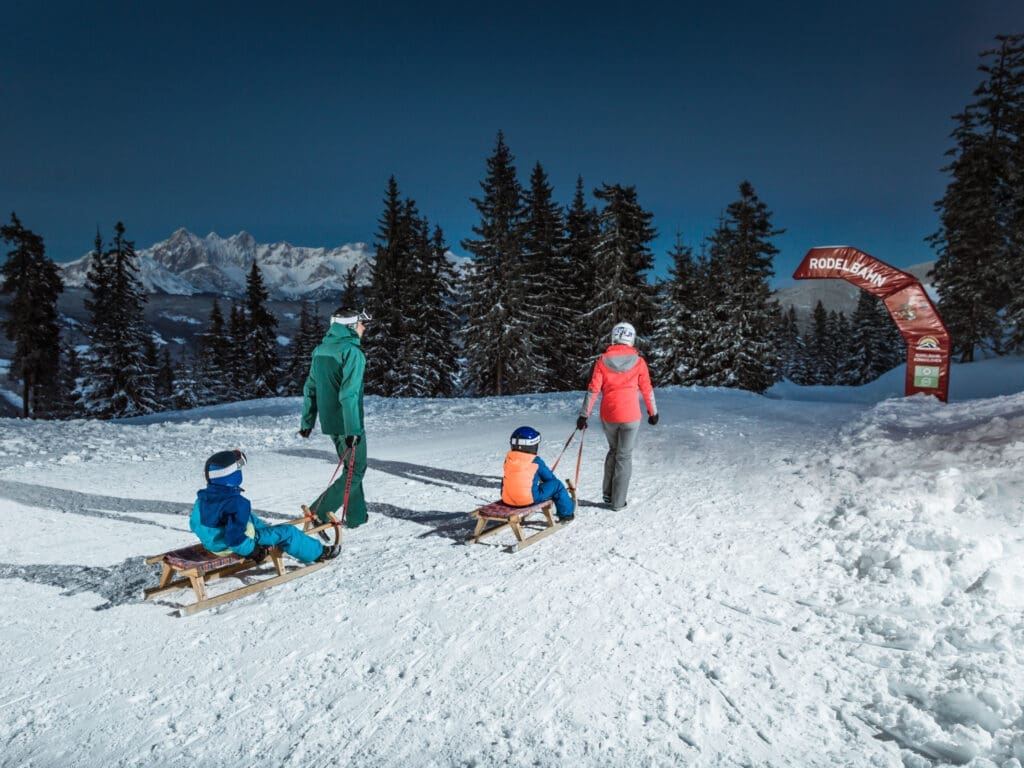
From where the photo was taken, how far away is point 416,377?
3441 cm

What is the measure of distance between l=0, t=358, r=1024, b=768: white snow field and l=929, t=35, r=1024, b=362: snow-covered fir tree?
90.4ft

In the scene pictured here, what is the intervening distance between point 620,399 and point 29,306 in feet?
132

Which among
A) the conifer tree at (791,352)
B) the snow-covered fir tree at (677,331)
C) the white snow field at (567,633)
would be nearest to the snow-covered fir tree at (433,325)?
the snow-covered fir tree at (677,331)

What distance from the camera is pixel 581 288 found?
1539 inches

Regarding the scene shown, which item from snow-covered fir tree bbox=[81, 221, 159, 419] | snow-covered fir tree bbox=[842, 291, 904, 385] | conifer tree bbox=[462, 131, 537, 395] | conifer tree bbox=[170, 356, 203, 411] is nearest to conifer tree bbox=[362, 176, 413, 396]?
conifer tree bbox=[462, 131, 537, 395]

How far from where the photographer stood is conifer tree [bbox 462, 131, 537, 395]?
33.2 metres

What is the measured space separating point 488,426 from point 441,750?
36.8 feet

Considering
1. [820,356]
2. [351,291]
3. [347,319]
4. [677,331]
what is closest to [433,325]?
[351,291]

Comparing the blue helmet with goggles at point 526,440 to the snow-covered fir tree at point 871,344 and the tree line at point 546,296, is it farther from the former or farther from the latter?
the snow-covered fir tree at point 871,344

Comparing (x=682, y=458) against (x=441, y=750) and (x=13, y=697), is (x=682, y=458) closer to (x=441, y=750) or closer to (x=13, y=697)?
(x=441, y=750)

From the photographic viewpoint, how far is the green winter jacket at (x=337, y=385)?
6.02 metres

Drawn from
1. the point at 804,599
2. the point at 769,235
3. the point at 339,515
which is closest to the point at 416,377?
the point at 769,235

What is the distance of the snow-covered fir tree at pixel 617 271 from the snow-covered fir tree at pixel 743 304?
4521 millimetres

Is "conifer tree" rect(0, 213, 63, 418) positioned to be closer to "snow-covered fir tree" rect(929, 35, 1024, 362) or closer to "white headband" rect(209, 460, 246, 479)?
"white headband" rect(209, 460, 246, 479)
